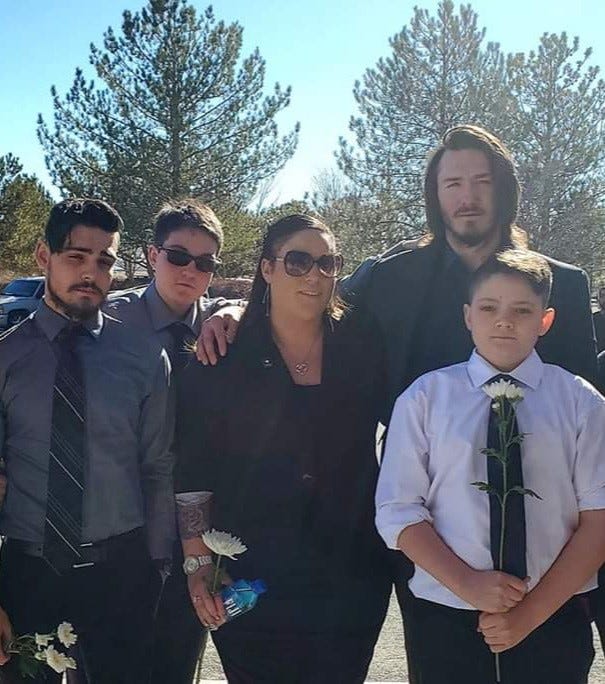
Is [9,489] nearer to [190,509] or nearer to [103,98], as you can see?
[190,509]

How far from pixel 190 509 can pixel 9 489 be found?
1.86ft

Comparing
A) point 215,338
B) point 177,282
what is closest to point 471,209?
point 215,338

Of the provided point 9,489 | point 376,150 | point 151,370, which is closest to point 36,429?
point 9,489

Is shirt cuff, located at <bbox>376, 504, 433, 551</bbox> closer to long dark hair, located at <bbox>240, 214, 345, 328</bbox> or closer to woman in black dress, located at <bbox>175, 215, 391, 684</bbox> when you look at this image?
woman in black dress, located at <bbox>175, 215, 391, 684</bbox>

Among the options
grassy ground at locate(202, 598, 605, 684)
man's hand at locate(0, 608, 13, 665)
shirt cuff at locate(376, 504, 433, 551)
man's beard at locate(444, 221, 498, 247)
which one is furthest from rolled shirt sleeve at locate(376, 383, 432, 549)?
grassy ground at locate(202, 598, 605, 684)

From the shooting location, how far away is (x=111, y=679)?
266 centimetres

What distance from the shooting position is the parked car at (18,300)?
2169 cm

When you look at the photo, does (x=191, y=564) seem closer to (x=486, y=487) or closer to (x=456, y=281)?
(x=486, y=487)

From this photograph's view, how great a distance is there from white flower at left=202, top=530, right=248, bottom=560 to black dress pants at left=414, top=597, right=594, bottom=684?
1.93 ft

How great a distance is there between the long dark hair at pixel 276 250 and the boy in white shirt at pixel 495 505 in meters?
0.54

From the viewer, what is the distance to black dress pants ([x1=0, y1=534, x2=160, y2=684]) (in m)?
2.54

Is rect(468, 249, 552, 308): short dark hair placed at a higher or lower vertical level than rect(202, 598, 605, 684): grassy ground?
higher

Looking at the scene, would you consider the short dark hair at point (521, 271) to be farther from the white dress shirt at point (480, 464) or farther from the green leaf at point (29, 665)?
the green leaf at point (29, 665)

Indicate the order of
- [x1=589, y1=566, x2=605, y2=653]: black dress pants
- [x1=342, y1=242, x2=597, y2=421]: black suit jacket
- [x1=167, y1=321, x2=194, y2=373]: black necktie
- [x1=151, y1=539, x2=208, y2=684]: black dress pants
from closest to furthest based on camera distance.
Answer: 1. [x1=589, y1=566, x2=605, y2=653]: black dress pants
2. [x1=342, y1=242, x2=597, y2=421]: black suit jacket
3. [x1=151, y1=539, x2=208, y2=684]: black dress pants
4. [x1=167, y1=321, x2=194, y2=373]: black necktie
